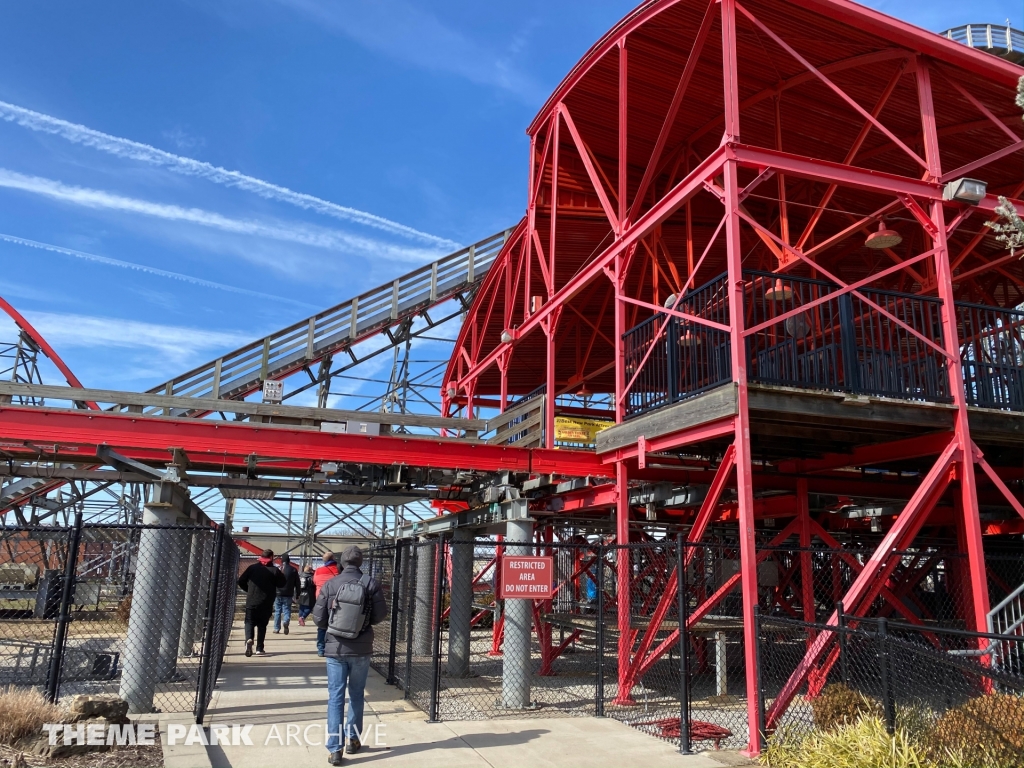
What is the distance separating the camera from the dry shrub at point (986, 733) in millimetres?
5605

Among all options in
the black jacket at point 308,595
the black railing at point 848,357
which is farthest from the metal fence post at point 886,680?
the black jacket at point 308,595

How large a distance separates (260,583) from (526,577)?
228 inches

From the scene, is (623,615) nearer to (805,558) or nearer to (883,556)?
(805,558)

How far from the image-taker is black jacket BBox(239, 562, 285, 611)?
498 inches

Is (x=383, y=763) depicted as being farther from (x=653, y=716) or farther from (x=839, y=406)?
(x=839, y=406)

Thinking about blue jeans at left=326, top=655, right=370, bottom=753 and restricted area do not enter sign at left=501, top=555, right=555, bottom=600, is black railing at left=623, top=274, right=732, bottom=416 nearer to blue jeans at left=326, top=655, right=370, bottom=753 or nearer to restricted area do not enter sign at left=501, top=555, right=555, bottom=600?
restricted area do not enter sign at left=501, top=555, right=555, bottom=600

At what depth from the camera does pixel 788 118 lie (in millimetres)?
13203

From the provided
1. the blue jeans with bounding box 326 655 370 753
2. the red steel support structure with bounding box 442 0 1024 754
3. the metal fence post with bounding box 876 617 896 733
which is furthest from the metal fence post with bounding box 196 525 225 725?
the metal fence post with bounding box 876 617 896 733

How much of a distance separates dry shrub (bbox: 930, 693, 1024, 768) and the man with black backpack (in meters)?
4.64

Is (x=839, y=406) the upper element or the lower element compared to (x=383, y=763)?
upper

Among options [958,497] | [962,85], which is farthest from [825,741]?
[962,85]

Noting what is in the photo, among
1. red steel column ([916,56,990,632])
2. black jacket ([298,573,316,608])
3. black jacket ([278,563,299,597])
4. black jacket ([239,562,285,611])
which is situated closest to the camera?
red steel column ([916,56,990,632])

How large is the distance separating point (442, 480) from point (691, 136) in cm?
795

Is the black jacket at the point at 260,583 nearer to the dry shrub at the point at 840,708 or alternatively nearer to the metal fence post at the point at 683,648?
the metal fence post at the point at 683,648
